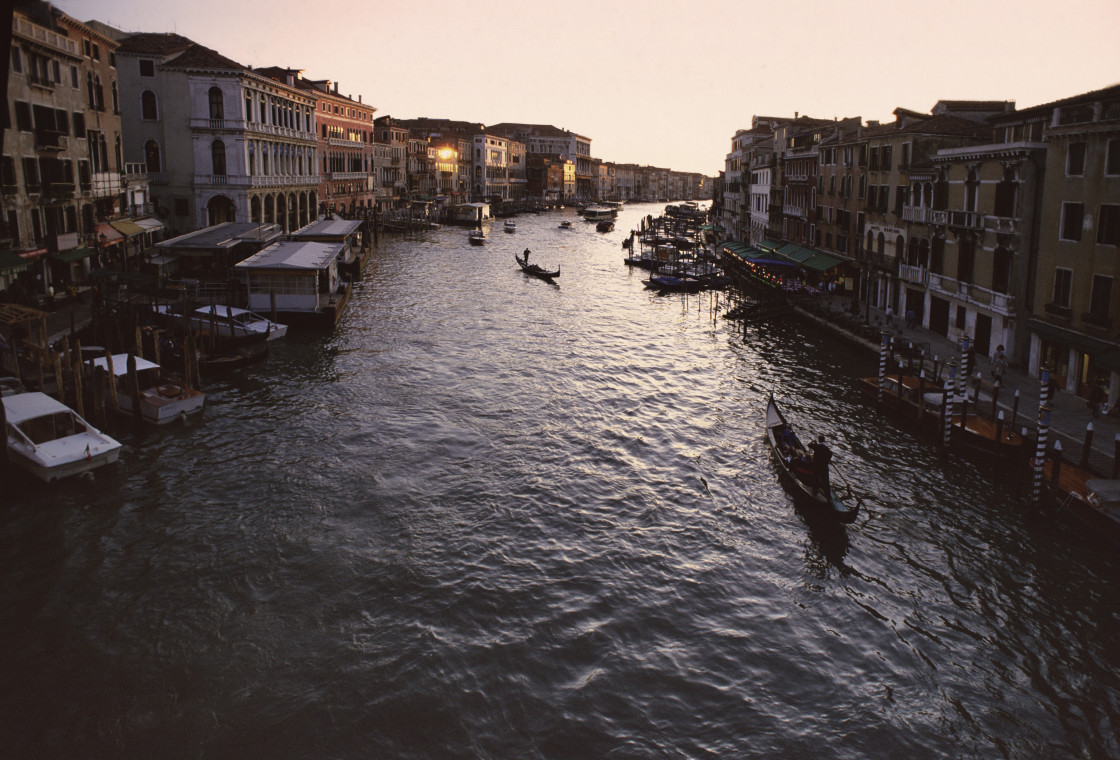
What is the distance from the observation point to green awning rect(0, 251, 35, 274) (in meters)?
26.0

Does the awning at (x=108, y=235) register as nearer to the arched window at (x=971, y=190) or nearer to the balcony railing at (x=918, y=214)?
the balcony railing at (x=918, y=214)

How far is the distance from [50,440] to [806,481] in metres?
16.6

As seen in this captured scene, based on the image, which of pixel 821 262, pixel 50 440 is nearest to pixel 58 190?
pixel 50 440

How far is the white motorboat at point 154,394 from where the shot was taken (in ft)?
68.4

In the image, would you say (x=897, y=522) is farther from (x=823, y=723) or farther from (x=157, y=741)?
(x=157, y=741)

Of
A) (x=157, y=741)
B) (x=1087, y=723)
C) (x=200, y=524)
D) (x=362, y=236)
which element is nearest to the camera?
(x=157, y=741)

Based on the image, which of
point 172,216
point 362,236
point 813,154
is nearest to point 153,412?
point 172,216

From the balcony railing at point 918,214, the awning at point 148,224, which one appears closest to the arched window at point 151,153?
the awning at point 148,224

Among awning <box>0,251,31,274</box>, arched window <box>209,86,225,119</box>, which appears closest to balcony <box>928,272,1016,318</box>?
awning <box>0,251,31,274</box>

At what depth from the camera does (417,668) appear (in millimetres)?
11984

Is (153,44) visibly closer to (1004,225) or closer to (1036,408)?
(1004,225)

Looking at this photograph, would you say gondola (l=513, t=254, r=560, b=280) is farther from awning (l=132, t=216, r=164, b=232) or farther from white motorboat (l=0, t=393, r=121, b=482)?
white motorboat (l=0, t=393, r=121, b=482)

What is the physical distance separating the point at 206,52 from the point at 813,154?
1486 inches

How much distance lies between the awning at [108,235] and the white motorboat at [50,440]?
20.1 metres
